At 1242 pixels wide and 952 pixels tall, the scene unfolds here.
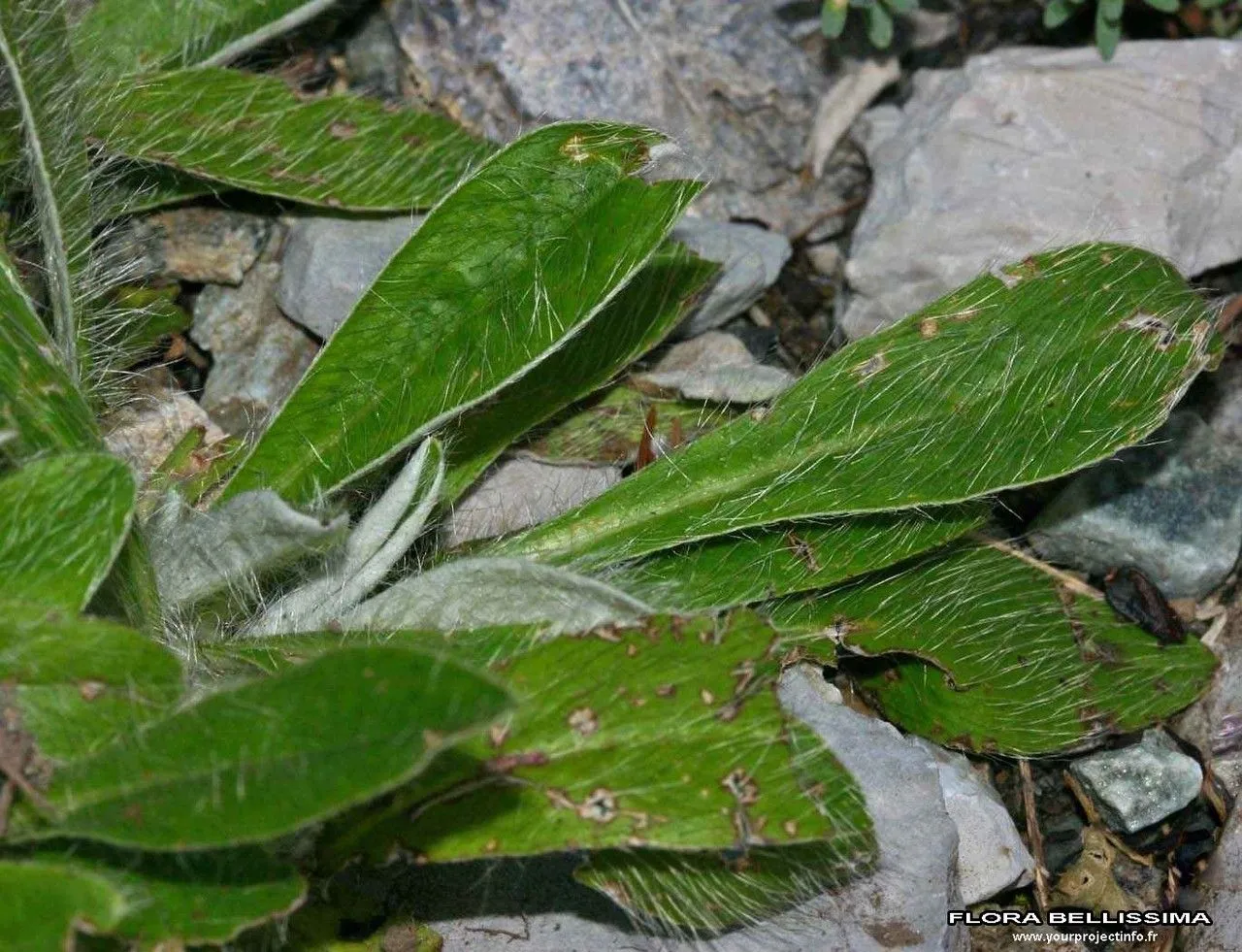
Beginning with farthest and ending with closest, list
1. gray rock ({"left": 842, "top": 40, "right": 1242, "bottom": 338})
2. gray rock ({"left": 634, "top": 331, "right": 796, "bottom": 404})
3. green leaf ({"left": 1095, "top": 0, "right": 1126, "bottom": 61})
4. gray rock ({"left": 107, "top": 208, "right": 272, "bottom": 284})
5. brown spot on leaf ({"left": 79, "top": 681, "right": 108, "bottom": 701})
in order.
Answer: green leaf ({"left": 1095, "top": 0, "right": 1126, "bottom": 61})
gray rock ({"left": 842, "top": 40, "right": 1242, "bottom": 338})
gray rock ({"left": 107, "top": 208, "right": 272, "bottom": 284})
gray rock ({"left": 634, "top": 331, "right": 796, "bottom": 404})
brown spot on leaf ({"left": 79, "top": 681, "right": 108, "bottom": 701})

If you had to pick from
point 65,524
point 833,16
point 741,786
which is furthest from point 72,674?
point 833,16

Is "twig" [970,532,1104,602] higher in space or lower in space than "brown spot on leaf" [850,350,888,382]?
lower

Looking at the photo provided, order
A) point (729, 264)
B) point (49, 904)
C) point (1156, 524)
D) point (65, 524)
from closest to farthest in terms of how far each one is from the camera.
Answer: point (49, 904), point (65, 524), point (1156, 524), point (729, 264)

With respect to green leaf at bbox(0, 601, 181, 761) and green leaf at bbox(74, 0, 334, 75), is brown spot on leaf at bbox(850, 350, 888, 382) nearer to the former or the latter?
green leaf at bbox(0, 601, 181, 761)

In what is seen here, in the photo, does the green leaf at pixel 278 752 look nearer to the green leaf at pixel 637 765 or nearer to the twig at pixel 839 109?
the green leaf at pixel 637 765

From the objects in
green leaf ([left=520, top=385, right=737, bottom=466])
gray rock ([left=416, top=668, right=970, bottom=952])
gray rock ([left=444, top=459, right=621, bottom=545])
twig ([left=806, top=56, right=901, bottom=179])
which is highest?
twig ([left=806, top=56, right=901, bottom=179])

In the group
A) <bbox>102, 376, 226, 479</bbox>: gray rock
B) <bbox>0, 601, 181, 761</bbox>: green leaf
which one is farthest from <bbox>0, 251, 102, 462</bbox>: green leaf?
<bbox>102, 376, 226, 479</bbox>: gray rock

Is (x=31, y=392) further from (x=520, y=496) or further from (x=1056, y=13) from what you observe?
(x=1056, y=13)

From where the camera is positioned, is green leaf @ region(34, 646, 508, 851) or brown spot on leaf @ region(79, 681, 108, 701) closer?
green leaf @ region(34, 646, 508, 851)
